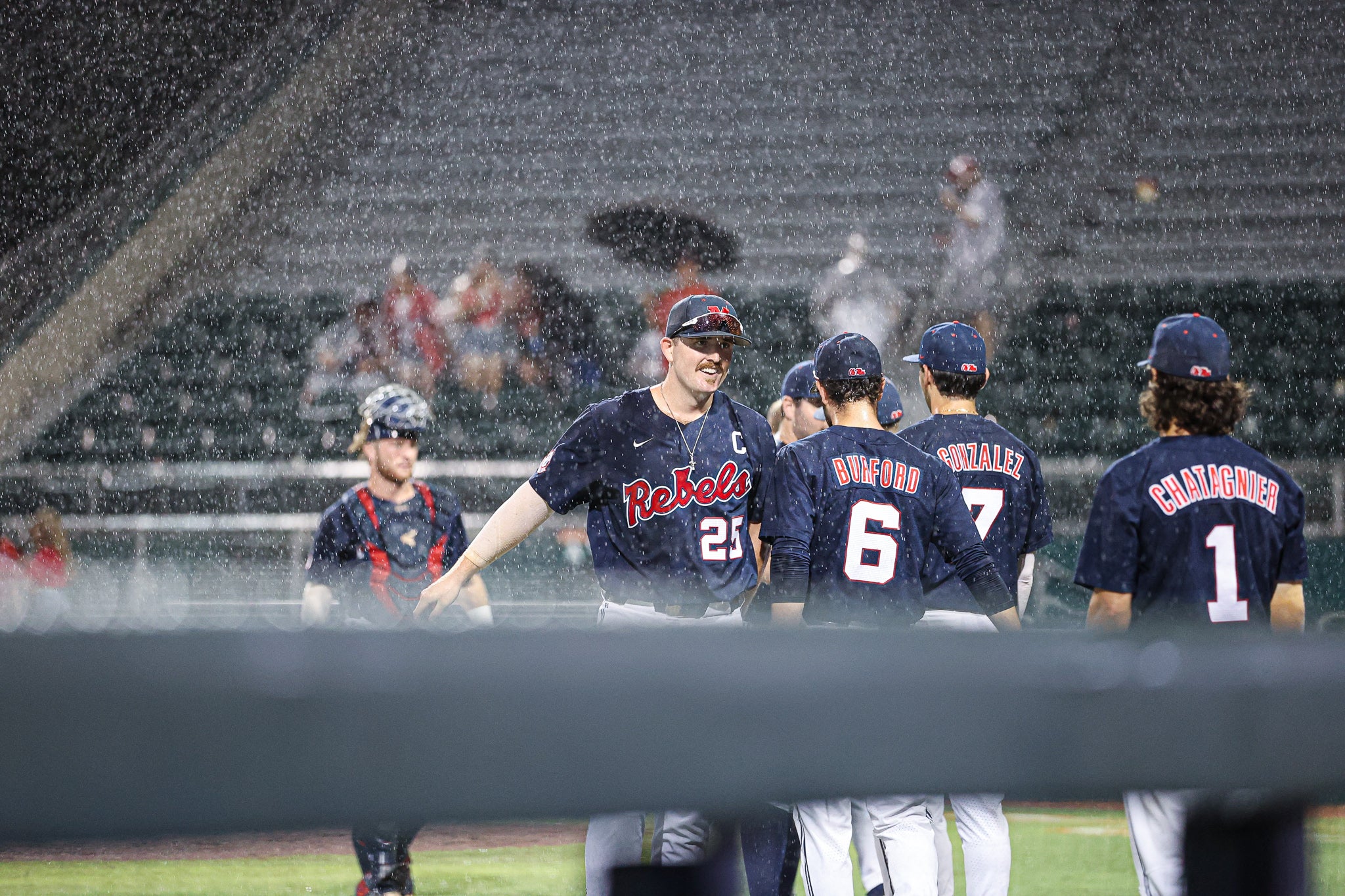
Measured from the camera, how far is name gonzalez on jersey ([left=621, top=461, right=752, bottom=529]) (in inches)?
148

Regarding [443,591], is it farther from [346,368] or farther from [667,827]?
[346,368]

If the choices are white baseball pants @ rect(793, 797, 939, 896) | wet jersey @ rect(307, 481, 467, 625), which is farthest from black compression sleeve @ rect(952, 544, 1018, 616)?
wet jersey @ rect(307, 481, 467, 625)

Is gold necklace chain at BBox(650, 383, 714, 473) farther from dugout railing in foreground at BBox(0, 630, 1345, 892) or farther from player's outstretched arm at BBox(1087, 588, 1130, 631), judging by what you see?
dugout railing in foreground at BBox(0, 630, 1345, 892)

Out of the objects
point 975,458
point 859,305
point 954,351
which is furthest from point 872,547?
point 859,305

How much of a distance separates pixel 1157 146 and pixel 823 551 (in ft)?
29.0

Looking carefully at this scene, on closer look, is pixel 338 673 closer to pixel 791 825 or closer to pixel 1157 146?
pixel 791 825

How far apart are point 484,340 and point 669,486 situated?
6470mm

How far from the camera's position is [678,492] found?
12.3ft

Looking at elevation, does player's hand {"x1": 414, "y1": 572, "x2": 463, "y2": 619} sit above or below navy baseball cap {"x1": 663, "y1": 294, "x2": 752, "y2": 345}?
below

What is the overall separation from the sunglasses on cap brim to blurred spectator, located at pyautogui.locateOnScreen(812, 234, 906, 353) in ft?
19.2

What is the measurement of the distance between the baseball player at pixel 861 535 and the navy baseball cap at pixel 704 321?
1.00ft

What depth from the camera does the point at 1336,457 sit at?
9.48 m

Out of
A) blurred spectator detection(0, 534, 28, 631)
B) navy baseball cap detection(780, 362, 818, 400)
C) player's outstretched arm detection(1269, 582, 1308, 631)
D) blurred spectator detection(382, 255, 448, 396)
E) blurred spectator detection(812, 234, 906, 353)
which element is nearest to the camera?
blurred spectator detection(0, 534, 28, 631)

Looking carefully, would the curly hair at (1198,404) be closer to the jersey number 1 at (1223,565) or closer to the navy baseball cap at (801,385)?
A: the jersey number 1 at (1223,565)
